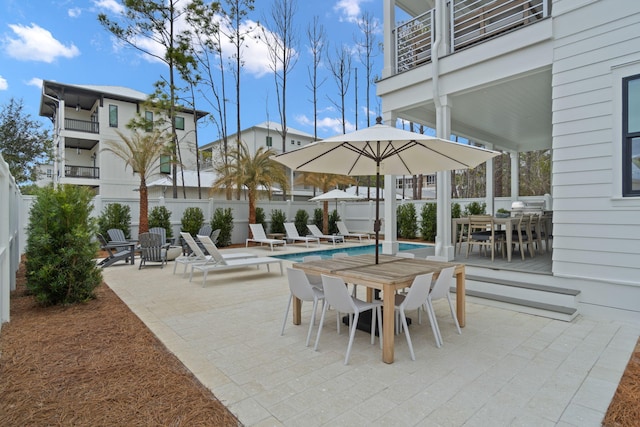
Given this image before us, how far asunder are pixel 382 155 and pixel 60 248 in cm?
484

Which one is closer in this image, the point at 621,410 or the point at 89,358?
the point at 621,410

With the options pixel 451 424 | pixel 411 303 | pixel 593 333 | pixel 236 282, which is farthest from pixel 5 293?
pixel 593 333

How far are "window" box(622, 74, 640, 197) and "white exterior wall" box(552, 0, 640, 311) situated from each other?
6 cm

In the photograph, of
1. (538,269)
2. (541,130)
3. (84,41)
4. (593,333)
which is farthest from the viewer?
(84,41)

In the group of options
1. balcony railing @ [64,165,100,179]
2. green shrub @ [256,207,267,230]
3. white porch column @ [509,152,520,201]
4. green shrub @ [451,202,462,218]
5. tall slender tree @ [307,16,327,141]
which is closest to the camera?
white porch column @ [509,152,520,201]

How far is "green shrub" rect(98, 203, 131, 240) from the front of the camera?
12.0 meters

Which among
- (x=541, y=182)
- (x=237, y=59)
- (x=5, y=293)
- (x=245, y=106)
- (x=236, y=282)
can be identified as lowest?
(x=236, y=282)

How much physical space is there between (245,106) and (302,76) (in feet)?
13.6

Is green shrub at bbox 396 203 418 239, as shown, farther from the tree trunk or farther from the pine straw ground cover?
the pine straw ground cover

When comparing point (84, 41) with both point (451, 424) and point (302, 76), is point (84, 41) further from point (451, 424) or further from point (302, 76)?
point (451, 424)

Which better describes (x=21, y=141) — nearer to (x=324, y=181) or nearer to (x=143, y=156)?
(x=143, y=156)

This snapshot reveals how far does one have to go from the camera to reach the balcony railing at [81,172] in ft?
69.5

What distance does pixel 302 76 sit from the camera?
2025cm

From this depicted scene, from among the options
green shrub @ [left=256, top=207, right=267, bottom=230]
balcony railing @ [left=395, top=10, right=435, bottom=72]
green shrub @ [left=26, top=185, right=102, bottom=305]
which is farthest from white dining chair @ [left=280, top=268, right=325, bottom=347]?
green shrub @ [left=256, top=207, right=267, bottom=230]
